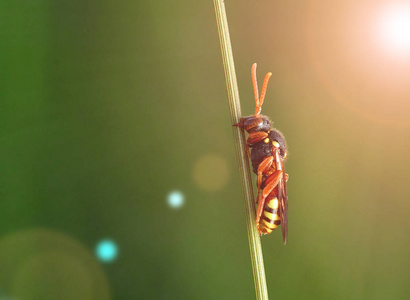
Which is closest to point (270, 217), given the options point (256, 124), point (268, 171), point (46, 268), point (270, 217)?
point (270, 217)

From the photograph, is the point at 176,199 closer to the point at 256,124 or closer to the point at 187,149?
the point at 187,149

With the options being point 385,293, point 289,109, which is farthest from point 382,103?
point 385,293

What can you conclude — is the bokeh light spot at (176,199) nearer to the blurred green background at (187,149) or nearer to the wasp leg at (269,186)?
the blurred green background at (187,149)

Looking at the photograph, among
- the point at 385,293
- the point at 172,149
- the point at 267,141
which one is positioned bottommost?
the point at 385,293

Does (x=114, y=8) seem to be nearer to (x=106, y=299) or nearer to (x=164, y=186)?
(x=164, y=186)

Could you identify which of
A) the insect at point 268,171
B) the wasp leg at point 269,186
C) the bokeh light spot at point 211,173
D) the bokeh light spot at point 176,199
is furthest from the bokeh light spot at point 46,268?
the wasp leg at point 269,186
